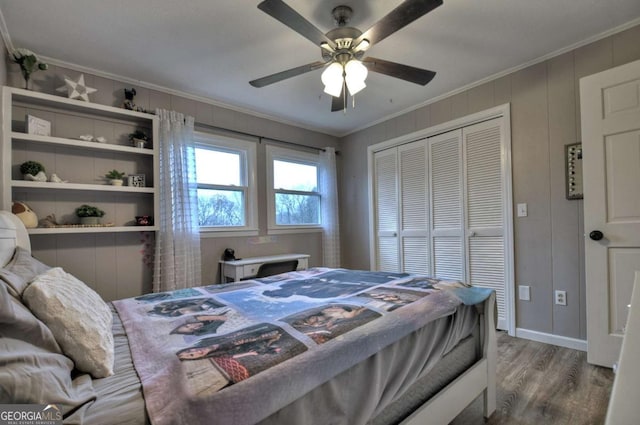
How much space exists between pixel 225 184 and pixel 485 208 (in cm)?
275

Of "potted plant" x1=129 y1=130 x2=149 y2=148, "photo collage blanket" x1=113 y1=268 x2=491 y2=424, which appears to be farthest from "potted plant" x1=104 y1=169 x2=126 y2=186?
"photo collage blanket" x1=113 y1=268 x2=491 y2=424

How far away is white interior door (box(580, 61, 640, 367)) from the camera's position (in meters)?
1.96

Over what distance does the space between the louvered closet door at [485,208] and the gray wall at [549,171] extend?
14 cm

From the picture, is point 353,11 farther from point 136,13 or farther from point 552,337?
point 552,337

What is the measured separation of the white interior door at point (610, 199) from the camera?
1.96 meters

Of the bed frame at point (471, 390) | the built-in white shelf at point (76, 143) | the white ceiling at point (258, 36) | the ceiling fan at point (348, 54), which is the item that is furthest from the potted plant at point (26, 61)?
the bed frame at point (471, 390)

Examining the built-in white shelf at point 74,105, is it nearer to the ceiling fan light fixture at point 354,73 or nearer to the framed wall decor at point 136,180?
the framed wall decor at point 136,180

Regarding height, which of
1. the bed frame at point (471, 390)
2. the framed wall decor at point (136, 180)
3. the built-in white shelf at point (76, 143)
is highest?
the built-in white shelf at point (76, 143)

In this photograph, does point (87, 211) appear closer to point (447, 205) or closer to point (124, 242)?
point (124, 242)

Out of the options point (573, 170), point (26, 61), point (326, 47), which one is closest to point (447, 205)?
point (573, 170)

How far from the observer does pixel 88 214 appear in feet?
7.86

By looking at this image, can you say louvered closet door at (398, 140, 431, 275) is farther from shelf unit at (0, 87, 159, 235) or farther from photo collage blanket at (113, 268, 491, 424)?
shelf unit at (0, 87, 159, 235)

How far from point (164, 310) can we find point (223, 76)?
85.0 inches

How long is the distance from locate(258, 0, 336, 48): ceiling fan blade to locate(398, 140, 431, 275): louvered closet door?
7.11 ft
